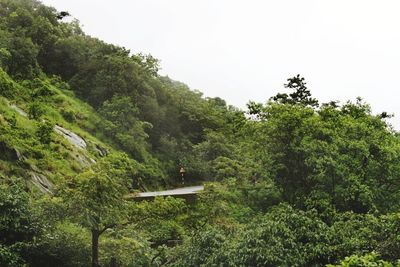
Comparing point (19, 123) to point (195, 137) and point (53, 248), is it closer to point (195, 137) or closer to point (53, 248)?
point (53, 248)

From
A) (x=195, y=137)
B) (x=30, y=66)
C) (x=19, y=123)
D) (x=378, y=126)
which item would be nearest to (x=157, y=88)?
(x=195, y=137)

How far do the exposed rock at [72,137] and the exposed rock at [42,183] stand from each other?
7.72 m

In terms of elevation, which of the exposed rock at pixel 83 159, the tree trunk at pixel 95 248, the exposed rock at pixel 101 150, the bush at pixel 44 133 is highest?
the bush at pixel 44 133

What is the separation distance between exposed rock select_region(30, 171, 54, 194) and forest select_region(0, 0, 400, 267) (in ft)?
0.26

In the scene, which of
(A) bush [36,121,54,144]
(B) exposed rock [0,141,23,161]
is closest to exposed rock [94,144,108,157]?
(A) bush [36,121,54,144]

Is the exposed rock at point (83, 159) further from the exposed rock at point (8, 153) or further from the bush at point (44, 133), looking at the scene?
the exposed rock at point (8, 153)

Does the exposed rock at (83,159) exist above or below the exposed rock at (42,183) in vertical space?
above

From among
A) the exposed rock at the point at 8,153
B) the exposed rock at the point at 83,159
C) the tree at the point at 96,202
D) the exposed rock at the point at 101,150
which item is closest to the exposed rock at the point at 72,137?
the exposed rock at the point at 101,150

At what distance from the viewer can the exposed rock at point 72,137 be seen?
28.1 meters

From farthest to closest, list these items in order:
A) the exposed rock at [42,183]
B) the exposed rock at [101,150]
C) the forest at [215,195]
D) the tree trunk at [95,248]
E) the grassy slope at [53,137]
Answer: the exposed rock at [101,150] → the grassy slope at [53,137] → the exposed rock at [42,183] → the tree trunk at [95,248] → the forest at [215,195]

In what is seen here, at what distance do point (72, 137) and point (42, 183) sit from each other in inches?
376

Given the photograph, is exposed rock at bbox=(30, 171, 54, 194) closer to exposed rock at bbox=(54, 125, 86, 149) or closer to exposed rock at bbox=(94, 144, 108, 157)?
exposed rock at bbox=(54, 125, 86, 149)

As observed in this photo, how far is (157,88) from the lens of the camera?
4362 cm

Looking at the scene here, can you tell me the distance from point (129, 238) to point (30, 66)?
25.8m
